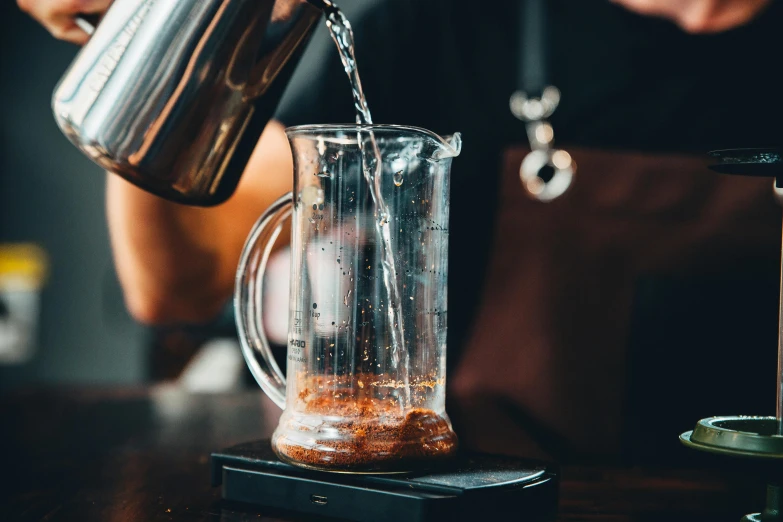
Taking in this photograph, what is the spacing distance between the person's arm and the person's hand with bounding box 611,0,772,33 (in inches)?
36.8

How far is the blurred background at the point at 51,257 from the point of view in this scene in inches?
99.7

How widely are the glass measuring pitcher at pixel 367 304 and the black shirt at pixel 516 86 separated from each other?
4.12 ft

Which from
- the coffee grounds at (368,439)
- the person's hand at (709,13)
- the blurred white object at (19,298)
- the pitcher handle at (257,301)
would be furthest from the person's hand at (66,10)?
the blurred white object at (19,298)

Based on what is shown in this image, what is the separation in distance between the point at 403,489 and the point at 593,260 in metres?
1.20

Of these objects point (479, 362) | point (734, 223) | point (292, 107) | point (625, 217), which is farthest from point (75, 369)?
point (734, 223)

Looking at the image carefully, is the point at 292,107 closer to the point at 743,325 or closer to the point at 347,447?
the point at 743,325

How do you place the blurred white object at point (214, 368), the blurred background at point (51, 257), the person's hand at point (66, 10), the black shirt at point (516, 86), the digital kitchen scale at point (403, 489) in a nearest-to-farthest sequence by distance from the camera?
the digital kitchen scale at point (403, 489)
the person's hand at point (66, 10)
the black shirt at point (516, 86)
the blurred white object at point (214, 368)
the blurred background at point (51, 257)

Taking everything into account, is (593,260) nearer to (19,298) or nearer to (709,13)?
(709,13)

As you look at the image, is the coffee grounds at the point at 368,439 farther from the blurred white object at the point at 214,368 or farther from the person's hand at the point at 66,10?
the blurred white object at the point at 214,368

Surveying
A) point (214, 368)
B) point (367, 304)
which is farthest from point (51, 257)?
point (367, 304)

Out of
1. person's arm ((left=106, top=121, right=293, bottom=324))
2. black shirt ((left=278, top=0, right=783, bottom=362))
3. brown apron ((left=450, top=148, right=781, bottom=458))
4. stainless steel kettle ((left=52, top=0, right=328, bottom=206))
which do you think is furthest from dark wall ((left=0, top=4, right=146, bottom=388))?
stainless steel kettle ((left=52, top=0, right=328, bottom=206))

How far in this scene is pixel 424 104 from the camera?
1.88 metres

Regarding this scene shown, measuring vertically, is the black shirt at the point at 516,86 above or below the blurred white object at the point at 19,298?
above

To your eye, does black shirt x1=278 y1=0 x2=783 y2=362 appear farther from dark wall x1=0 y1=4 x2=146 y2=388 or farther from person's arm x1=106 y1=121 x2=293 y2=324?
dark wall x1=0 y1=4 x2=146 y2=388
